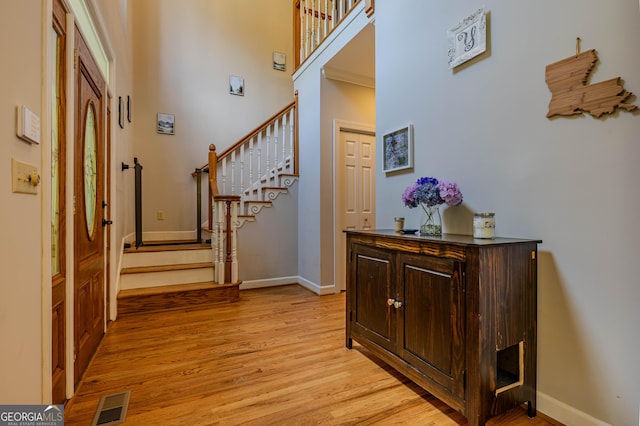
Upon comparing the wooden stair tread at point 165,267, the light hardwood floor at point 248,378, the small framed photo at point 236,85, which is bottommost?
the light hardwood floor at point 248,378

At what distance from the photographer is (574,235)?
1433mm

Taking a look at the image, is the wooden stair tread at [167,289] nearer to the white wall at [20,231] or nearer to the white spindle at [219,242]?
the white spindle at [219,242]

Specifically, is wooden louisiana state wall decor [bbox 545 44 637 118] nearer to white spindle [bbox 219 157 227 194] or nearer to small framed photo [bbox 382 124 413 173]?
small framed photo [bbox 382 124 413 173]

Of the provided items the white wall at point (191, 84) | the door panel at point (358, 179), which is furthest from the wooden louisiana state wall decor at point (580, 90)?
the white wall at point (191, 84)

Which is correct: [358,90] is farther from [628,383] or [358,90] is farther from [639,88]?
[628,383]

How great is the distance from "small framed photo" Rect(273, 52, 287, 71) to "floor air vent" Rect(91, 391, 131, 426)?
4888 millimetres

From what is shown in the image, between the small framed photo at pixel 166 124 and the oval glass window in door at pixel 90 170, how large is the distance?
7.26ft

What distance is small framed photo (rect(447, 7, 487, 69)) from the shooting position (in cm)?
183

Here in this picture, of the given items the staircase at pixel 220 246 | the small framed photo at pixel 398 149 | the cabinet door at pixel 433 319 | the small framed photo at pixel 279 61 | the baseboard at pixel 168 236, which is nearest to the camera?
the cabinet door at pixel 433 319

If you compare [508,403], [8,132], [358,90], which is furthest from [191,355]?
[358,90]

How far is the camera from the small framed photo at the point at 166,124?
4352 mm

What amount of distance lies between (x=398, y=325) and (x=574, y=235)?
3.33ft

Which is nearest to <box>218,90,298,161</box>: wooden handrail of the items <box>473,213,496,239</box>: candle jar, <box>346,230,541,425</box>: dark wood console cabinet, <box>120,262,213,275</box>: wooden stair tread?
<box>120,262,213,275</box>: wooden stair tread

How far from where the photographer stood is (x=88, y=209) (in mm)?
2158
